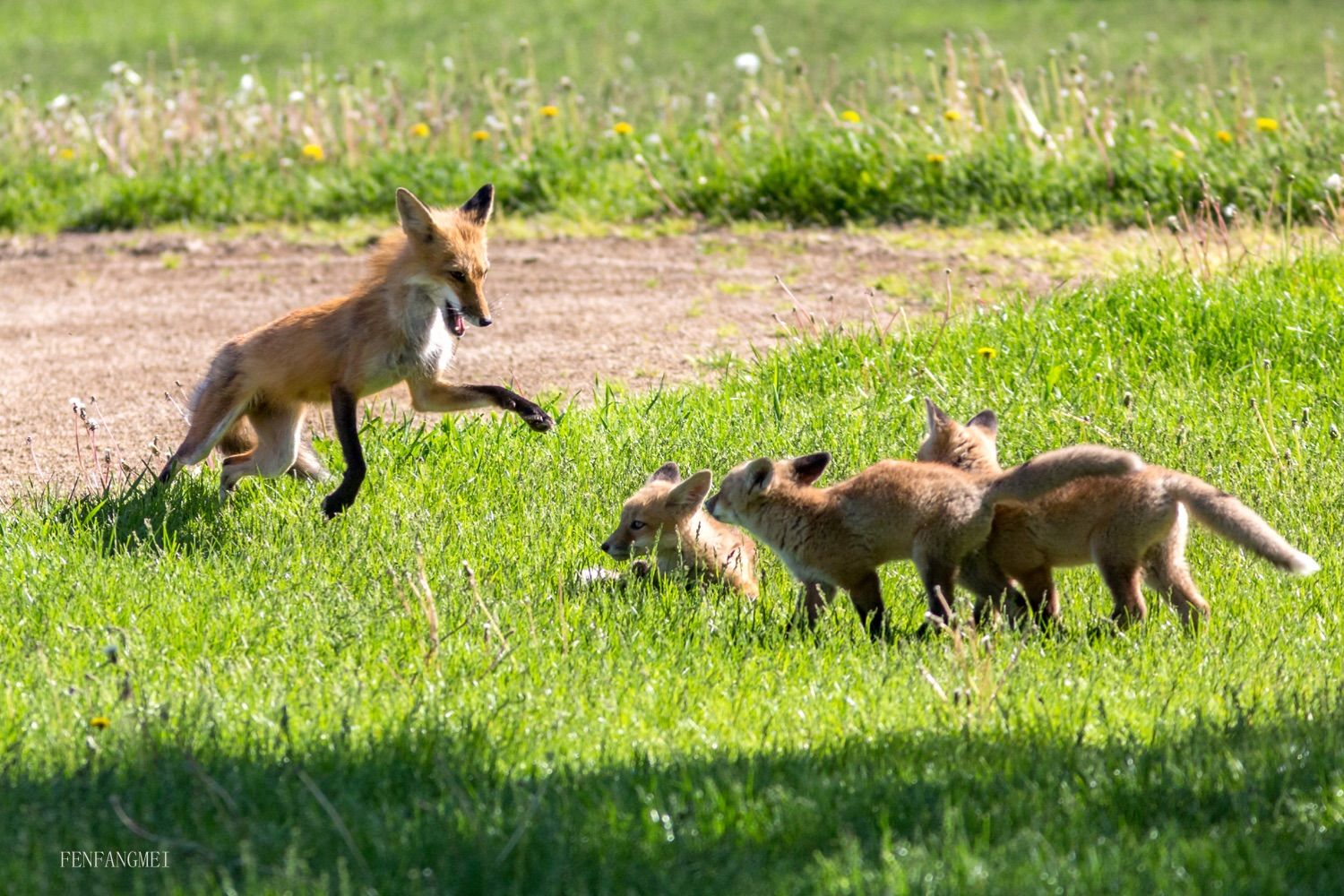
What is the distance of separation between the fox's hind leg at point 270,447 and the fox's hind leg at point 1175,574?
13.3 ft

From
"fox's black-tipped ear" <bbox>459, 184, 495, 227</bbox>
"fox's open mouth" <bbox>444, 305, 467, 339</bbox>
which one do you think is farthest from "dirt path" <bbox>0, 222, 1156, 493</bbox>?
"fox's open mouth" <bbox>444, 305, 467, 339</bbox>

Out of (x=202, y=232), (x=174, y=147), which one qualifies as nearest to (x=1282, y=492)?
(x=202, y=232)

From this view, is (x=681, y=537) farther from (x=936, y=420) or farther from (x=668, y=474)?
(x=936, y=420)

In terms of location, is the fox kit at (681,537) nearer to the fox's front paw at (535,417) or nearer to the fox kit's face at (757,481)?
the fox kit's face at (757,481)

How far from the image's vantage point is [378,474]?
735 cm

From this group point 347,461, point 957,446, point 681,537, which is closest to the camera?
point 957,446

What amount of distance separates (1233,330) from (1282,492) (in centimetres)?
199

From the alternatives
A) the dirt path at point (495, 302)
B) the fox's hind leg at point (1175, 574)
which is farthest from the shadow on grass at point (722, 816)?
the dirt path at point (495, 302)

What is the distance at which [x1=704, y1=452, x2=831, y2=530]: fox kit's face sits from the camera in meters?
6.00

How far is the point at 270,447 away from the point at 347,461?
0.81 meters

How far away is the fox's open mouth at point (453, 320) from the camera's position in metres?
7.13

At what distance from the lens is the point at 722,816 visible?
406 centimetres

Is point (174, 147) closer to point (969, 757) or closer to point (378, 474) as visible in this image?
point (378, 474)

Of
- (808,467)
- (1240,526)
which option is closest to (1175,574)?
(1240,526)
